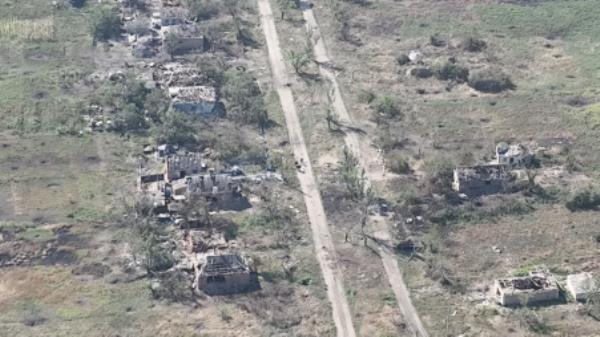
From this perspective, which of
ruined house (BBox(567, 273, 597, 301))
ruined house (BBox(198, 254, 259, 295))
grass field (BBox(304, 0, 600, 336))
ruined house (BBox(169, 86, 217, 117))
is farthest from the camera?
ruined house (BBox(169, 86, 217, 117))

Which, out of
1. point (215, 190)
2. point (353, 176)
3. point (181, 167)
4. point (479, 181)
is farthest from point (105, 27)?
point (479, 181)

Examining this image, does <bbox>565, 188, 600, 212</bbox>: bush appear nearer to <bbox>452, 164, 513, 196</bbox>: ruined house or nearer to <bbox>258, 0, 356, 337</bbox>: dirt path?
<bbox>452, 164, 513, 196</bbox>: ruined house

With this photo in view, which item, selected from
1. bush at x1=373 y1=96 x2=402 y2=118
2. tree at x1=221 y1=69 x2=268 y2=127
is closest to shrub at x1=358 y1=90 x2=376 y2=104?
bush at x1=373 y1=96 x2=402 y2=118

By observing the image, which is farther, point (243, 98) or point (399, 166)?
point (243, 98)

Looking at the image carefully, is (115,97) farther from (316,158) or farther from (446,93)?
(446,93)

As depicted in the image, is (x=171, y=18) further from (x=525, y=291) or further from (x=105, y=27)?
(x=525, y=291)

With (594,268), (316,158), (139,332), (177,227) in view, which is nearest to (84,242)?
(177,227)
